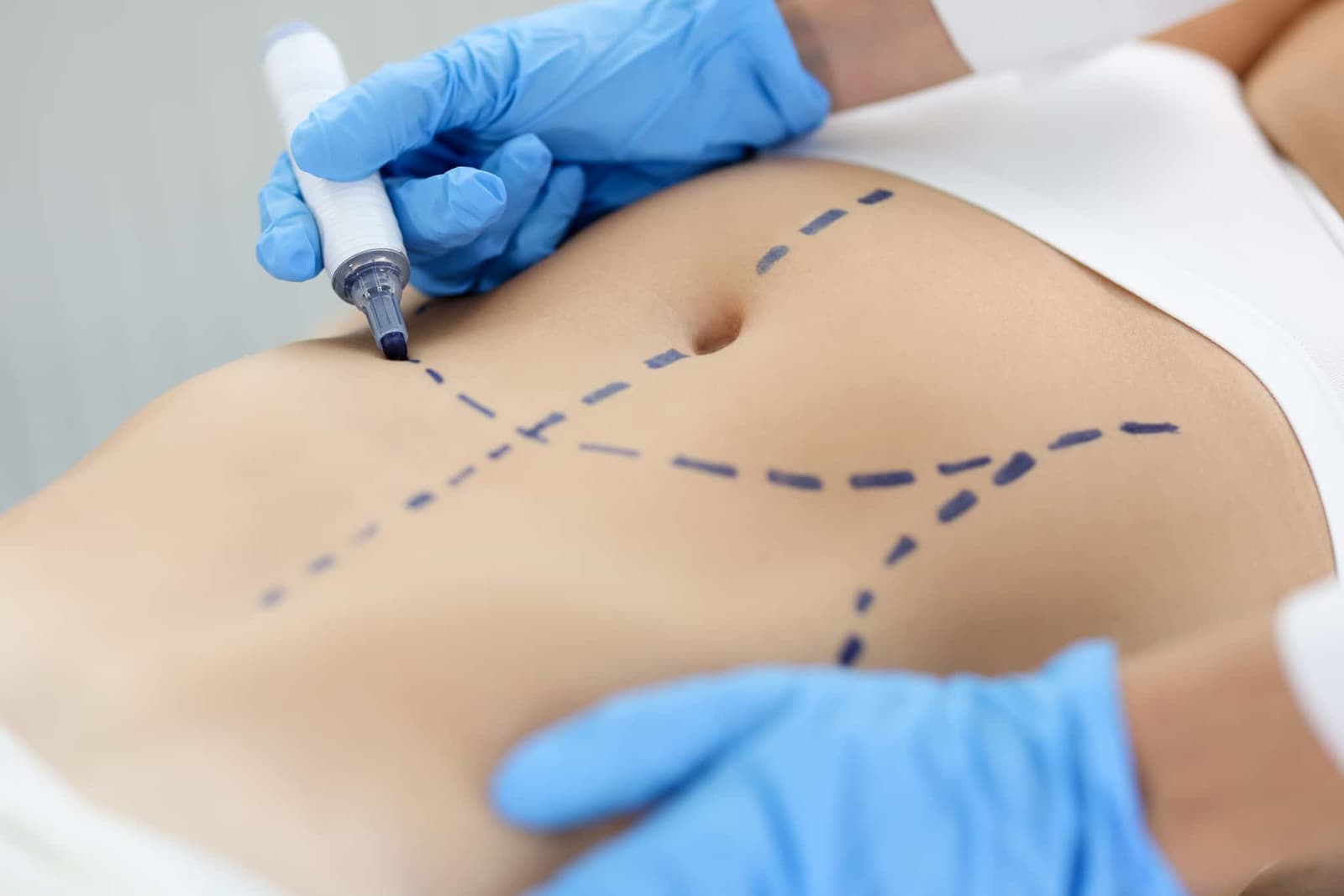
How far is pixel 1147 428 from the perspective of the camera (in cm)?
71

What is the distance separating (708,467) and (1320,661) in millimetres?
335

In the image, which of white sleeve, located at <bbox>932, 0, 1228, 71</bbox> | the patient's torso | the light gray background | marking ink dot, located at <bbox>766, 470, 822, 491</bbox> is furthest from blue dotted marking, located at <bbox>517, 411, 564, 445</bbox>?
the light gray background

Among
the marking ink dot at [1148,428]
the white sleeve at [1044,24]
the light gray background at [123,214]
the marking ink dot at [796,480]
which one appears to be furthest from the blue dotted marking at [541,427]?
the light gray background at [123,214]

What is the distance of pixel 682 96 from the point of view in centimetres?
98

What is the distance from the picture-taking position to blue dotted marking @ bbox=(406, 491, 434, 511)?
642 millimetres

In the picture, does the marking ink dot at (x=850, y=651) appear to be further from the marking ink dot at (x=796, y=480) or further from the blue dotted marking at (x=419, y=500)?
the blue dotted marking at (x=419, y=500)

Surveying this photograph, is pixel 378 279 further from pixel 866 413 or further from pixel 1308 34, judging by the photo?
pixel 1308 34

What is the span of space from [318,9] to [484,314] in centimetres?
92

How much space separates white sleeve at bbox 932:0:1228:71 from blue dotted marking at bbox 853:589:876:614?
1.85 ft

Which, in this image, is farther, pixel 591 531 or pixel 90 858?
pixel 591 531

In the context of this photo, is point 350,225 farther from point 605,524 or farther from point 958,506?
point 958,506

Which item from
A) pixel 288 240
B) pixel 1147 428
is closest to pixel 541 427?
pixel 288 240

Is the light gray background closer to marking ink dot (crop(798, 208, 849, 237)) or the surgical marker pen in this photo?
the surgical marker pen

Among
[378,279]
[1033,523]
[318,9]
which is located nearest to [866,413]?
[1033,523]
